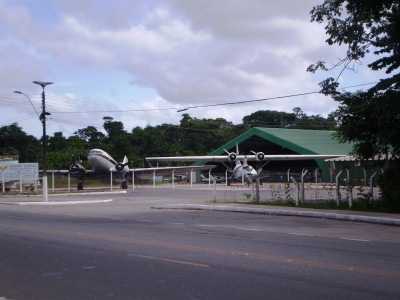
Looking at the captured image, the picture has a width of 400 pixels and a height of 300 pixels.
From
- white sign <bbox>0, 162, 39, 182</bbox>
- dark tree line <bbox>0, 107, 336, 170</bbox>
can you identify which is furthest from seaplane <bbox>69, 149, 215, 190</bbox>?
dark tree line <bbox>0, 107, 336, 170</bbox>

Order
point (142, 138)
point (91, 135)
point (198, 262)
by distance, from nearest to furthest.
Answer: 1. point (198, 262)
2. point (142, 138)
3. point (91, 135)

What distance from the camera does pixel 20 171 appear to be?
128 feet

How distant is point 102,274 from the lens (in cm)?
747

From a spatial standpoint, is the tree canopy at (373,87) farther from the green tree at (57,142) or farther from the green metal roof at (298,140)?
the green tree at (57,142)

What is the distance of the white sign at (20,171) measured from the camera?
3894cm

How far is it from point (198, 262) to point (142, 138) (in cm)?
7018

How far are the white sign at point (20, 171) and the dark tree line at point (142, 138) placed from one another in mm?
21752

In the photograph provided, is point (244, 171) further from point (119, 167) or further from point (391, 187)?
point (391, 187)

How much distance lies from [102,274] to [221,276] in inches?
75.9

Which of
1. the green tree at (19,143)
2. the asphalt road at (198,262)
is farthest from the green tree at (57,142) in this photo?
the asphalt road at (198,262)

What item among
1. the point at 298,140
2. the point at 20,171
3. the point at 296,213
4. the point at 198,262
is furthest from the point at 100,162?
the point at 198,262

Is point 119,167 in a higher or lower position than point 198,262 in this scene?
higher

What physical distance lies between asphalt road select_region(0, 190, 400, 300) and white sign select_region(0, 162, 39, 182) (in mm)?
25941

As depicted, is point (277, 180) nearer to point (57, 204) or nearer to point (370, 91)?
point (57, 204)
